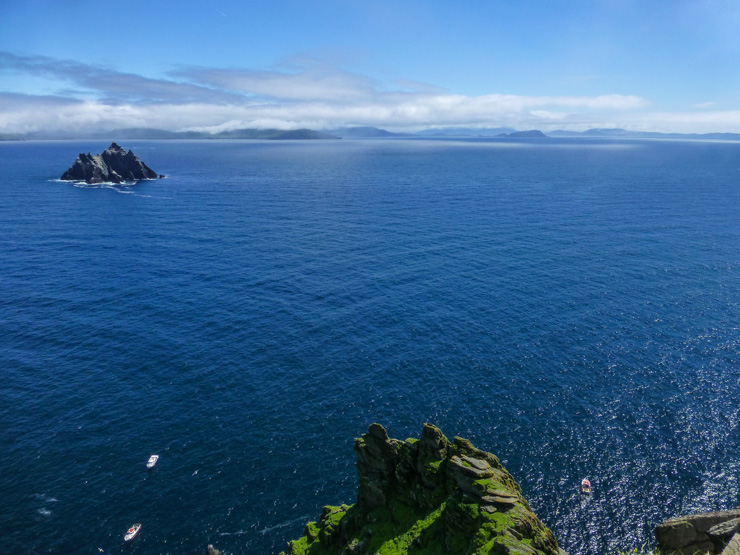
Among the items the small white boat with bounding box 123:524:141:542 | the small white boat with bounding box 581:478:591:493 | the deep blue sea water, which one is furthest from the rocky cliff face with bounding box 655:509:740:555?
the small white boat with bounding box 123:524:141:542

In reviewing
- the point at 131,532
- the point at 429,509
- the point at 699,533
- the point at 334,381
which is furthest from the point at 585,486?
the point at 131,532

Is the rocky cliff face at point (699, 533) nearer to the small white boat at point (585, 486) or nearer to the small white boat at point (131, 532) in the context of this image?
the small white boat at point (585, 486)

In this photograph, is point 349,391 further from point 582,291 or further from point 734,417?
point 582,291

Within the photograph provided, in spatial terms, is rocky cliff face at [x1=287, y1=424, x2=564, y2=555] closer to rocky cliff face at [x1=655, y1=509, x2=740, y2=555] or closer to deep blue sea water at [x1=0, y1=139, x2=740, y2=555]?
rocky cliff face at [x1=655, y1=509, x2=740, y2=555]

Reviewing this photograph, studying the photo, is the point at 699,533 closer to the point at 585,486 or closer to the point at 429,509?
the point at 429,509

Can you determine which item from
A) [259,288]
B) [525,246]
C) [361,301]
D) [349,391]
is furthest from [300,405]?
[525,246]

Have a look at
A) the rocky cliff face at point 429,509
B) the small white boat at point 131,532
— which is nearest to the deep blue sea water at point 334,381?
the small white boat at point 131,532
